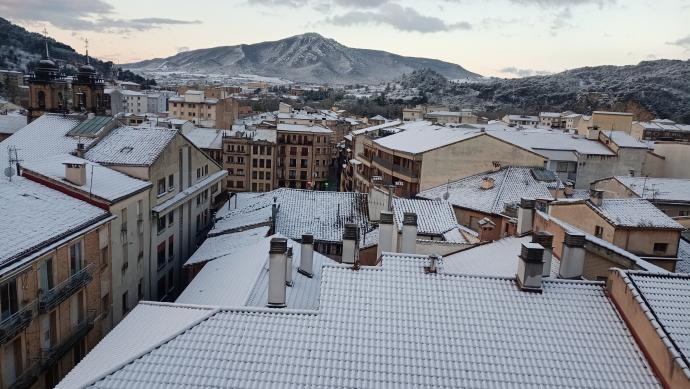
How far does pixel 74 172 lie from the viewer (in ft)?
80.4

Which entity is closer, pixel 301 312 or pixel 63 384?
pixel 63 384

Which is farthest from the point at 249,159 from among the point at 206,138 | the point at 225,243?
the point at 225,243

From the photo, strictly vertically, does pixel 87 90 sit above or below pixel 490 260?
above

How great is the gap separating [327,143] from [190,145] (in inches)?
2107

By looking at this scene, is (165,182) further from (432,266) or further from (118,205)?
(432,266)

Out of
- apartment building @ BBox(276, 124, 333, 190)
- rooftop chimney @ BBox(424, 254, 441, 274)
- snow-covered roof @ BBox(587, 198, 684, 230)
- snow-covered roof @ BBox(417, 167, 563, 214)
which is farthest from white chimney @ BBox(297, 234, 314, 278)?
apartment building @ BBox(276, 124, 333, 190)

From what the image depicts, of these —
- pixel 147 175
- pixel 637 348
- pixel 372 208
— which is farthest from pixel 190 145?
pixel 637 348

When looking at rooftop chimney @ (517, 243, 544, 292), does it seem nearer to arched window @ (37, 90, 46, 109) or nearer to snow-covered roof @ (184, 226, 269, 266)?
snow-covered roof @ (184, 226, 269, 266)

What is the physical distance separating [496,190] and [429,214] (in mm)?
7950

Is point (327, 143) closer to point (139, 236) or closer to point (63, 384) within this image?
point (139, 236)

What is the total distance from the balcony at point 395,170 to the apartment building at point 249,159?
31317 millimetres

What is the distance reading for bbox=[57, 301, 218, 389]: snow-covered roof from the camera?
13045 millimetres

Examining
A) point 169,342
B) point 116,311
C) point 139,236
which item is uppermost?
point 169,342

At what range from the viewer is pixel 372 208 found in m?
37.6
